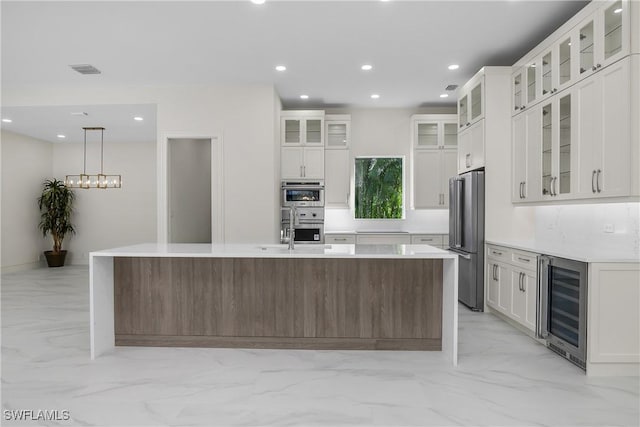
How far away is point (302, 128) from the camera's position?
22.0ft

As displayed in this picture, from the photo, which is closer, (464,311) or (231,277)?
(231,277)

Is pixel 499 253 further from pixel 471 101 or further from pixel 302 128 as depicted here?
pixel 302 128

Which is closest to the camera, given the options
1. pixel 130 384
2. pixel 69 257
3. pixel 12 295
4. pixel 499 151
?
pixel 130 384

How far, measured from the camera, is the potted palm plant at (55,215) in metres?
8.72

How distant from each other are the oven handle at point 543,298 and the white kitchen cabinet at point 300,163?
153 inches

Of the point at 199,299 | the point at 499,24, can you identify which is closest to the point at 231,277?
the point at 199,299

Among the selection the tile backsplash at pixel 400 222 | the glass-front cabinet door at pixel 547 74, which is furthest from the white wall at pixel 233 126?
the glass-front cabinet door at pixel 547 74

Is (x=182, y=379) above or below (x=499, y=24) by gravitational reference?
below

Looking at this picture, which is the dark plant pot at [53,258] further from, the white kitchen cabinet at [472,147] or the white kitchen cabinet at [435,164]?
the white kitchen cabinet at [472,147]

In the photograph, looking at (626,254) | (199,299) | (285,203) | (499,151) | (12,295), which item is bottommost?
(12,295)

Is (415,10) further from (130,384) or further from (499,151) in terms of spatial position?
(130,384)

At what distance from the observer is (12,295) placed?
591 centimetres

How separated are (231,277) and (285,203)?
3.11 m

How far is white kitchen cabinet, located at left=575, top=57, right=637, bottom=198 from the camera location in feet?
9.51
